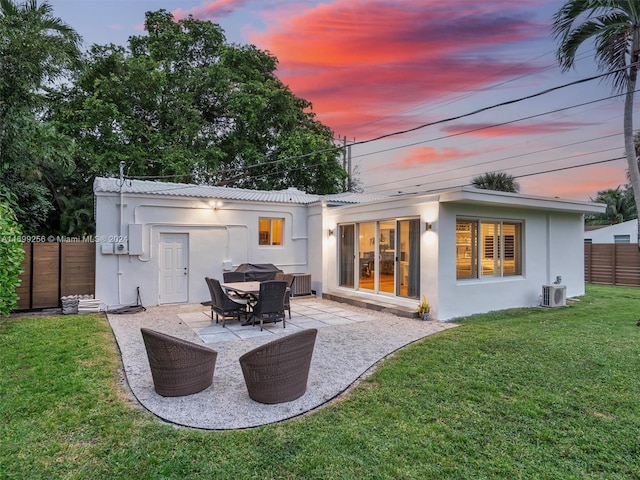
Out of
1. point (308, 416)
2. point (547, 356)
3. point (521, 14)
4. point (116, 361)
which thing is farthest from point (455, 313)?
point (521, 14)

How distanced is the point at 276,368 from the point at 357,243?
7.05m

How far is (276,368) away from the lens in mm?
3789

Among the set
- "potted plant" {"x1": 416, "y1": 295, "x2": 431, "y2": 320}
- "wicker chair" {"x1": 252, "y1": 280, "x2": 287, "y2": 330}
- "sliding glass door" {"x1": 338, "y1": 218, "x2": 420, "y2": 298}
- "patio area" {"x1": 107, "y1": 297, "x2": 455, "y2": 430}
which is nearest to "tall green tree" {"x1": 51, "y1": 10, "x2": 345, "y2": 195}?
"sliding glass door" {"x1": 338, "y1": 218, "x2": 420, "y2": 298}

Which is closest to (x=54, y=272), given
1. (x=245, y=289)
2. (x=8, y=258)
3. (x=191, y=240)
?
(x=8, y=258)

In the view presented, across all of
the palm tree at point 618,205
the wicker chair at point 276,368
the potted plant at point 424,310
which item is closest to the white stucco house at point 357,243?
the potted plant at point 424,310

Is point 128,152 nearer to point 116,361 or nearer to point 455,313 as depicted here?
point 116,361

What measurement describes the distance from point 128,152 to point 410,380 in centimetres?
1608

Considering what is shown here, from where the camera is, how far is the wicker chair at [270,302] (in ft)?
23.0

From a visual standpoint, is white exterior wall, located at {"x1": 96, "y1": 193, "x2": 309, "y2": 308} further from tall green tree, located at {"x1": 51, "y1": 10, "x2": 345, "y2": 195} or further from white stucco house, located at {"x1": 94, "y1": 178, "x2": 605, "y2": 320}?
tall green tree, located at {"x1": 51, "y1": 10, "x2": 345, "y2": 195}

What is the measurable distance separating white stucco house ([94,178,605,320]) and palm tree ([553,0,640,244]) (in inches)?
100

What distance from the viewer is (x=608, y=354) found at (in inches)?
210

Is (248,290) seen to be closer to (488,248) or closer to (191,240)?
(191,240)

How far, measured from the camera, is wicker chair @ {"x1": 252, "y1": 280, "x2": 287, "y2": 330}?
23.0 feet

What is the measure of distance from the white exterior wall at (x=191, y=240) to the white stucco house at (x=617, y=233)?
1777 centimetres
